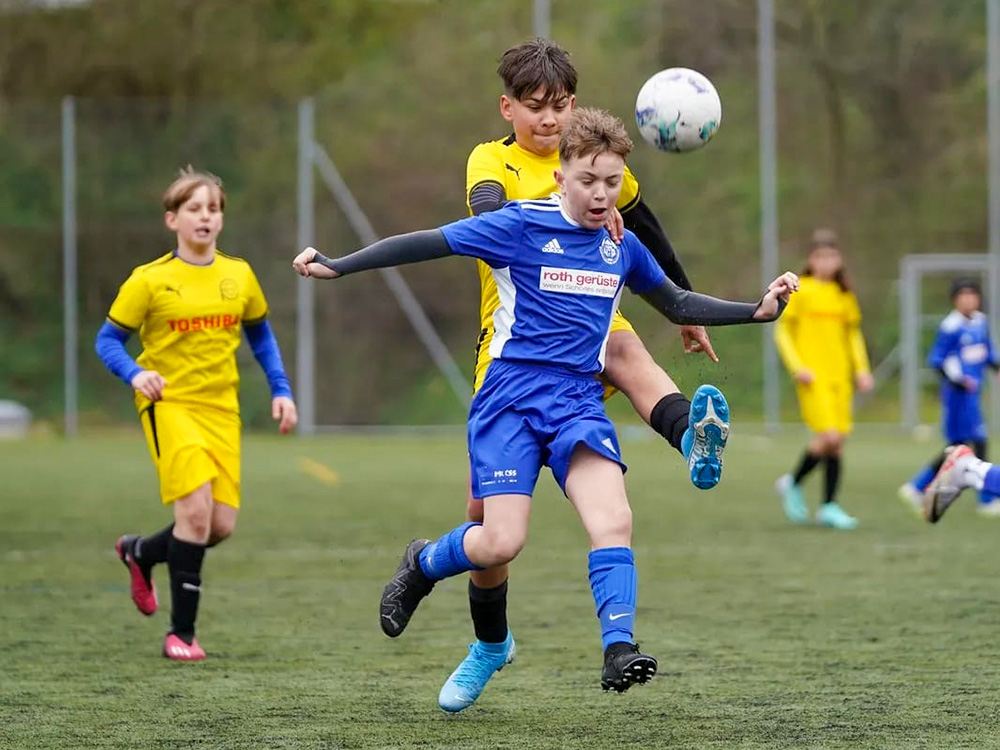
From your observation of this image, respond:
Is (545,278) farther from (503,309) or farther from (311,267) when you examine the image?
(311,267)

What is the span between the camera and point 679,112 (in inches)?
218

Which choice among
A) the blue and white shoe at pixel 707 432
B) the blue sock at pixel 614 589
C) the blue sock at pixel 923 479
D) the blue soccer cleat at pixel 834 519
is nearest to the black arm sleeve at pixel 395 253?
the blue and white shoe at pixel 707 432

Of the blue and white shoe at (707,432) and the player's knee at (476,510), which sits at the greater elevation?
the blue and white shoe at (707,432)

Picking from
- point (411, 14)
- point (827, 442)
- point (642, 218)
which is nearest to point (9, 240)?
point (411, 14)

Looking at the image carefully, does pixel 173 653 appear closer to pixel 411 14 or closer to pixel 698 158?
pixel 698 158

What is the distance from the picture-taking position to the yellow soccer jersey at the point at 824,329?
38.8ft

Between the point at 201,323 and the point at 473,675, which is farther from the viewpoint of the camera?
the point at 201,323

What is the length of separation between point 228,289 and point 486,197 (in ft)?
5.93

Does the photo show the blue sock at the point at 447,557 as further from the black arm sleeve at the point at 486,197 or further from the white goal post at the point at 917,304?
the white goal post at the point at 917,304

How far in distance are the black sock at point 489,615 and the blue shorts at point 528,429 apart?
0.53 metres

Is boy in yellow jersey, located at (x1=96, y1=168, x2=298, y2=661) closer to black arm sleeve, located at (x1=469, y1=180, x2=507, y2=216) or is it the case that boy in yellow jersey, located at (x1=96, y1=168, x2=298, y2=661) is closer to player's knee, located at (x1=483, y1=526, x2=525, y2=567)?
black arm sleeve, located at (x1=469, y1=180, x2=507, y2=216)

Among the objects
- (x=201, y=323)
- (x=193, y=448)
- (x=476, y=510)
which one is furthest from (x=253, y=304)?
(x=476, y=510)

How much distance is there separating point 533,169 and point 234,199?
679 inches

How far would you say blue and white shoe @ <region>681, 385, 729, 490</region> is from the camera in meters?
4.82
